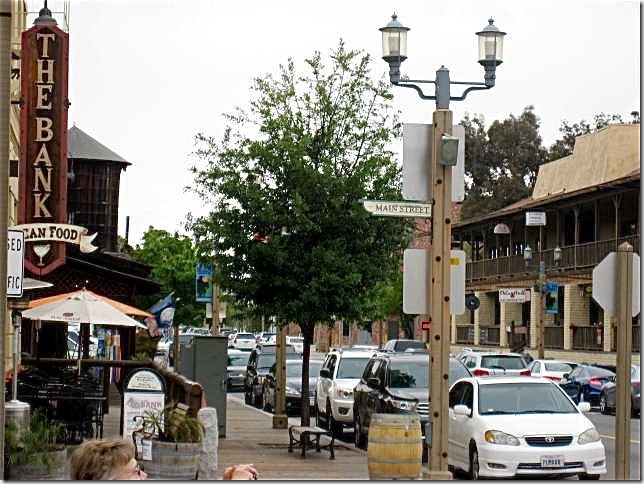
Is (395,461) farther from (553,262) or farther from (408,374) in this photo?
(553,262)

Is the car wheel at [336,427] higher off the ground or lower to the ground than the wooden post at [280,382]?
lower

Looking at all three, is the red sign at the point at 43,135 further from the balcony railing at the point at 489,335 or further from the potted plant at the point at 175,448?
the balcony railing at the point at 489,335

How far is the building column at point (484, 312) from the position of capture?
63.7 metres

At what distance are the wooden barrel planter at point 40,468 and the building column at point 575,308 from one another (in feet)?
141

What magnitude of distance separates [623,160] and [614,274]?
146ft

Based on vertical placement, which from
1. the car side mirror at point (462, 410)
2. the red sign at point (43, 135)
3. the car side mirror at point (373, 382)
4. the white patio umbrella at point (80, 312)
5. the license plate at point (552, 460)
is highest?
the red sign at point (43, 135)

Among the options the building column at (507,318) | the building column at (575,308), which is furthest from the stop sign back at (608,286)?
the building column at (507,318)

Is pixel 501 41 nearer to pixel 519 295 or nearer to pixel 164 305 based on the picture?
pixel 164 305

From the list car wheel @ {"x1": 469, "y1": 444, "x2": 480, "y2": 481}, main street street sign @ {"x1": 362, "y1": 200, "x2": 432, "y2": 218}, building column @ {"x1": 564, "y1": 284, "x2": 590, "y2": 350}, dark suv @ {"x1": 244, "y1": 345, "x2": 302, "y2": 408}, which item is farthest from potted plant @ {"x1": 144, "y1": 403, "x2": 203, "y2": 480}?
building column @ {"x1": 564, "y1": 284, "x2": 590, "y2": 350}

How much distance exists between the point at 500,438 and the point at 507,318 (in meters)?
45.3

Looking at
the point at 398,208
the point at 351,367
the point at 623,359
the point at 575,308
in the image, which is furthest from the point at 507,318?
the point at 623,359

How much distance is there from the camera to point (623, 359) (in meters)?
10.0

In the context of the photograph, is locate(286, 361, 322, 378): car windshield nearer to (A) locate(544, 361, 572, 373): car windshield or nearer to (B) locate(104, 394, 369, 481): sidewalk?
(B) locate(104, 394, 369, 481): sidewalk

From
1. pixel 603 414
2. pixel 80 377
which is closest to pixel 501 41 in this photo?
pixel 80 377
